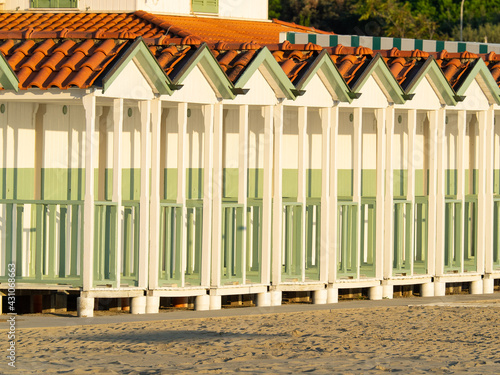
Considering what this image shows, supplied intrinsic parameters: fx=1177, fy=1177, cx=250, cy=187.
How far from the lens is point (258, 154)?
16.1 m

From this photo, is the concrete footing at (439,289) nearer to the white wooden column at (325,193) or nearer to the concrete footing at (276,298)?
the white wooden column at (325,193)

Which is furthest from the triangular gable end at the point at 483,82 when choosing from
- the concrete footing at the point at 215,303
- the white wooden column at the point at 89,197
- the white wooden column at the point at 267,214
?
the white wooden column at the point at 89,197

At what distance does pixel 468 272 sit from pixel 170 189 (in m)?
4.31

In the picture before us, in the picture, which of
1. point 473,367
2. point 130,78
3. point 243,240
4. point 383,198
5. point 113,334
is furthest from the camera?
point 383,198

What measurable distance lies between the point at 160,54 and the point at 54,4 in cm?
647

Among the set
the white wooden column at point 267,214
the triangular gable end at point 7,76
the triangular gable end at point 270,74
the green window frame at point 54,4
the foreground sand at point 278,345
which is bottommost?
the foreground sand at point 278,345

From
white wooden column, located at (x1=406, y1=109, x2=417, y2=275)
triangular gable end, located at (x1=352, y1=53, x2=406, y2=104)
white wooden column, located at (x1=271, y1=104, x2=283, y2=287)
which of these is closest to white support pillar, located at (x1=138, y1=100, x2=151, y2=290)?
white wooden column, located at (x1=271, y1=104, x2=283, y2=287)

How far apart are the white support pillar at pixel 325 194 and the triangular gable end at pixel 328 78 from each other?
255 millimetres

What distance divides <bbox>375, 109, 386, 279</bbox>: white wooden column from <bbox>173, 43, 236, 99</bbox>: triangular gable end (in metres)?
2.36

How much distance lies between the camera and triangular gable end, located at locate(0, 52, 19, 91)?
12695mm

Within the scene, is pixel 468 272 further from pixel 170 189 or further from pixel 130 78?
pixel 130 78

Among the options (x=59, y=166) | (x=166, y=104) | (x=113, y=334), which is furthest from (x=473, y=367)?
(x=59, y=166)

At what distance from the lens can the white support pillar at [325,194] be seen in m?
14.7

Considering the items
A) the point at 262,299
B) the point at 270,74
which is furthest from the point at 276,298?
the point at 270,74
